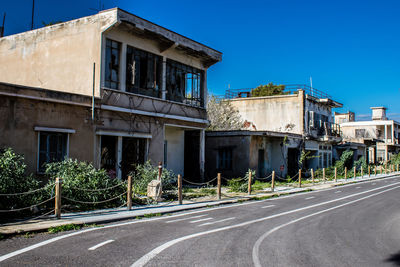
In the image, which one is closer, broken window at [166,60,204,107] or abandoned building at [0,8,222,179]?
abandoned building at [0,8,222,179]

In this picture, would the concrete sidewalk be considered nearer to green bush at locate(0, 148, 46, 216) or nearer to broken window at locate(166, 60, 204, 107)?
green bush at locate(0, 148, 46, 216)

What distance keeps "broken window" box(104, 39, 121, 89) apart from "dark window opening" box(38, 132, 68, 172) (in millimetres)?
3436

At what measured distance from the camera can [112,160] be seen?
17.4 m

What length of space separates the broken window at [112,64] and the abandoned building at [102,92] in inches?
1.8

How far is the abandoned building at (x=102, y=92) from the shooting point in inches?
556

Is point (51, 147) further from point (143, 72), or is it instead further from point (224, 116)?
point (224, 116)

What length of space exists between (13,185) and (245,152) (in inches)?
678

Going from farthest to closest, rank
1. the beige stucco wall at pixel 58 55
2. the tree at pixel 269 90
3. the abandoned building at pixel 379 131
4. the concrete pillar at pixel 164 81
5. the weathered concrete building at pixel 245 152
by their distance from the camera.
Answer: the abandoned building at pixel 379 131 → the tree at pixel 269 90 → the weathered concrete building at pixel 245 152 → the concrete pillar at pixel 164 81 → the beige stucco wall at pixel 58 55

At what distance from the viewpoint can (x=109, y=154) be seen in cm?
1731

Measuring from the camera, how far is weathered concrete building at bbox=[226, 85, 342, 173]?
34.2m

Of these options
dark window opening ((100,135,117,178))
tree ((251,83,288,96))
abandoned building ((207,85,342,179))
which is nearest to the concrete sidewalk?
dark window opening ((100,135,117,178))

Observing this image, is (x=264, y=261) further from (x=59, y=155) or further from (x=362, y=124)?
(x=362, y=124)

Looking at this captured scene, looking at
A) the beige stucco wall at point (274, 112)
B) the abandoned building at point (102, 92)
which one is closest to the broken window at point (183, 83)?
the abandoned building at point (102, 92)

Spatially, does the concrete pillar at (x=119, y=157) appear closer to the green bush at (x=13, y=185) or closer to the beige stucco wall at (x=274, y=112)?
the green bush at (x=13, y=185)
